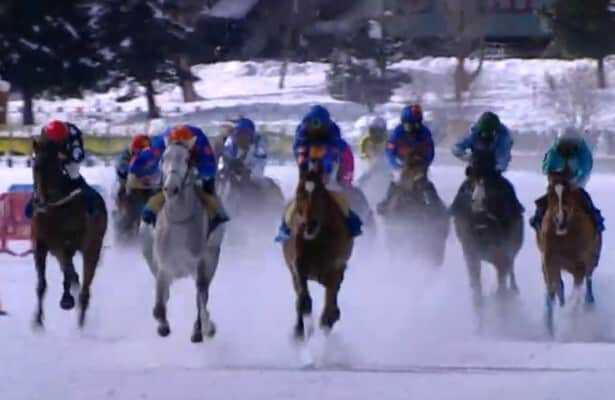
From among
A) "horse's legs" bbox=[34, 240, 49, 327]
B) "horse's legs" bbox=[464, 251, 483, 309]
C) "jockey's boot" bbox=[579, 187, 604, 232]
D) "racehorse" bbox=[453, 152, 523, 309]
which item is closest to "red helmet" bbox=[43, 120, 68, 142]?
"horse's legs" bbox=[34, 240, 49, 327]

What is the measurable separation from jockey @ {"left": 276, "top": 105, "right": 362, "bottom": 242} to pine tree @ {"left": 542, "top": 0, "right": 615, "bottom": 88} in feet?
131

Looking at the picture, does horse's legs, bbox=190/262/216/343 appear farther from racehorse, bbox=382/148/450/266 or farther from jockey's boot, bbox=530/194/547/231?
racehorse, bbox=382/148/450/266

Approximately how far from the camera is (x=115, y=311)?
18828 millimetres

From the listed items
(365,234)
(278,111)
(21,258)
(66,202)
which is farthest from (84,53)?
(66,202)

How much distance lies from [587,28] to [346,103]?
8.14 meters

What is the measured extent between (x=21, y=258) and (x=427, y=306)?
7.99 meters

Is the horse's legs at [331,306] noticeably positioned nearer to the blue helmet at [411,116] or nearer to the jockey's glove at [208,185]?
the jockey's glove at [208,185]

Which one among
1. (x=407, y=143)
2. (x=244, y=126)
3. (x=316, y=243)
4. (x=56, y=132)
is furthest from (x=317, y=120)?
(x=244, y=126)

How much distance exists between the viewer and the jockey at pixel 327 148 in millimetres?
15617

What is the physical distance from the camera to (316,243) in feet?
51.3

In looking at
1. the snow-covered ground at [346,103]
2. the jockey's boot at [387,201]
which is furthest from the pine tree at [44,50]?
the jockey's boot at [387,201]

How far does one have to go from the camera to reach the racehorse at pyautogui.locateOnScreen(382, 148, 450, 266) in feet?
64.4

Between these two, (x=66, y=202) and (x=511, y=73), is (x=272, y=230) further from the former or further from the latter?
(x=511, y=73)

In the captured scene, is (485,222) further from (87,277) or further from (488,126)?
(87,277)
